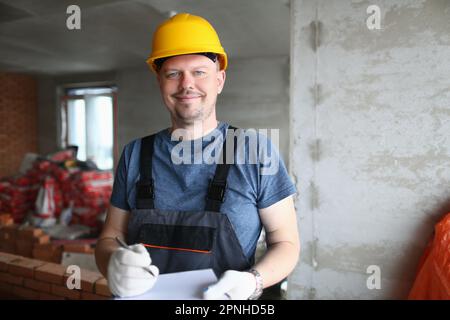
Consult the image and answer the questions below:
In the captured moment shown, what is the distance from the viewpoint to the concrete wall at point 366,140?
7.68 ft

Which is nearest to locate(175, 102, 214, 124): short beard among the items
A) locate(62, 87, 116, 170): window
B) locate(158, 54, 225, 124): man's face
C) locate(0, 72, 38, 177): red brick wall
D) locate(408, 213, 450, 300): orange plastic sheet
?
locate(158, 54, 225, 124): man's face

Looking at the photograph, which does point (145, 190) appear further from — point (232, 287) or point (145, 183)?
point (232, 287)

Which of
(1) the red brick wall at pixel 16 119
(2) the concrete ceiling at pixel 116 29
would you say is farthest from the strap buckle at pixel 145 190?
(1) the red brick wall at pixel 16 119

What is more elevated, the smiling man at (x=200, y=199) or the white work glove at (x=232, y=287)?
the smiling man at (x=200, y=199)

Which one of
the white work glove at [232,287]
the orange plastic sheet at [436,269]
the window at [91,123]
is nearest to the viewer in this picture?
the white work glove at [232,287]

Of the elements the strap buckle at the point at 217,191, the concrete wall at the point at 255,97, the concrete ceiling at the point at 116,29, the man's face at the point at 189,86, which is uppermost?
the concrete ceiling at the point at 116,29

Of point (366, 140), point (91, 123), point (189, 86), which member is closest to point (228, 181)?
point (189, 86)

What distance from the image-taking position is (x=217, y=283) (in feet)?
3.32

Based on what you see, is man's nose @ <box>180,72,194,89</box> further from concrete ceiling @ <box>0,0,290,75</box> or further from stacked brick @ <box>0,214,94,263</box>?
concrete ceiling @ <box>0,0,290,75</box>

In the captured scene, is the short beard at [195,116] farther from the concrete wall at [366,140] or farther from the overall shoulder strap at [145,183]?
the concrete wall at [366,140]

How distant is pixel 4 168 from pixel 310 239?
9387 millimetres

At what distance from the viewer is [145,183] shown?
1356 mm

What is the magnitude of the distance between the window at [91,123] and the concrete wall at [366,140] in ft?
24.5
